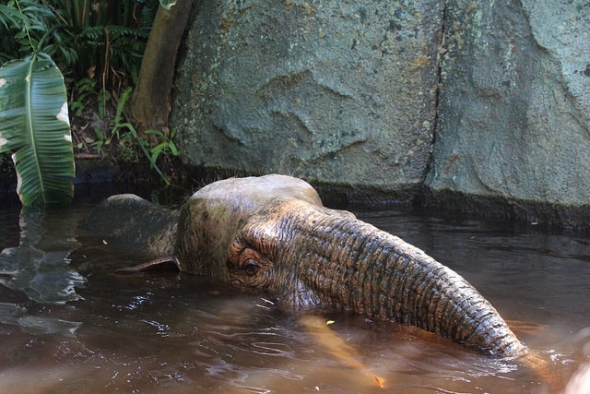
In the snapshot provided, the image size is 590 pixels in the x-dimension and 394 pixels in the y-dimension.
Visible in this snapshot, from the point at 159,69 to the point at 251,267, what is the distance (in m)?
5.01

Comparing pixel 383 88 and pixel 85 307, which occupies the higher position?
pixel 383 88

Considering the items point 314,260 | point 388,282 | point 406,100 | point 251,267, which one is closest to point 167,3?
point 406,100

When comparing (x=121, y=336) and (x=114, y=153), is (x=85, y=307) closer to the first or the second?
(x=121, y=336)

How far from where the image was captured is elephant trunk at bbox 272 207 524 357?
3275 millimetres

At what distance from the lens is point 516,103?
A: 21.8 ft

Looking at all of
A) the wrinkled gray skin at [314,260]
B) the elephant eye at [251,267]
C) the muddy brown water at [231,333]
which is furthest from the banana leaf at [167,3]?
the elephant eye at [251,267]

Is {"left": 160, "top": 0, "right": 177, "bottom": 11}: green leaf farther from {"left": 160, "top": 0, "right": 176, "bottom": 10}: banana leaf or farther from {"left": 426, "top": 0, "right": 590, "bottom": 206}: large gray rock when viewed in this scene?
{"left": 426, "top": 0, "right": 590, "bottom": 206}: large gray rock

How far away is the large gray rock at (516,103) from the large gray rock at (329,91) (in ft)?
0.97

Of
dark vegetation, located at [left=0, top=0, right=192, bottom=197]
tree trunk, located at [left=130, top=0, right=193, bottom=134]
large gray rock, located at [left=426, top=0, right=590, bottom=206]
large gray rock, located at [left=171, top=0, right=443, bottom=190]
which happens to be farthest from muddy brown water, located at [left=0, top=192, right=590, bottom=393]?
tree trunk, located at [left=130, top=0, right=193, bottom=134]

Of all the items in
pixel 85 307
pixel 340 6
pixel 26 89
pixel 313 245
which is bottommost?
pixel 85 307

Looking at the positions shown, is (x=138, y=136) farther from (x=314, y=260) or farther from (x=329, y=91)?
(x=314, y=260)

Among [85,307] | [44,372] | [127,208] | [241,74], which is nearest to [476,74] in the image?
[241,74]

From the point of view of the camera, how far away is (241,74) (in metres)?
8.19

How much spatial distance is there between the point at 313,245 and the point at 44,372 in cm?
152
